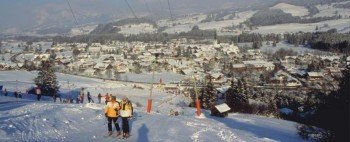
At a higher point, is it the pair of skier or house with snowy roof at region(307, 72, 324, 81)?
the pair of skier

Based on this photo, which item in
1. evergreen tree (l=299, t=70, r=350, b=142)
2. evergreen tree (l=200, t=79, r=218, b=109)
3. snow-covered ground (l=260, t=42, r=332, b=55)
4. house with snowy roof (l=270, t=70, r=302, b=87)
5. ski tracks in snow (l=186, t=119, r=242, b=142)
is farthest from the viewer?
snow-covered ground (l=260, t=42, r=332, b=55)

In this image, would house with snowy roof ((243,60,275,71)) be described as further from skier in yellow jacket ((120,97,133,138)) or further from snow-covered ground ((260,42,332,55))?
skier in yellow jacket ((120,97,133,138))

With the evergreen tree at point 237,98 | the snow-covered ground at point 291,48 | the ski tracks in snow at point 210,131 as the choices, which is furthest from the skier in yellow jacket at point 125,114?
the snow-covered ground at point 291,48

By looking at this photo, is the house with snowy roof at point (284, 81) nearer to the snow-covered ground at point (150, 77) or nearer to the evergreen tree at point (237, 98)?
the snow-covered ground at point (150, 77)

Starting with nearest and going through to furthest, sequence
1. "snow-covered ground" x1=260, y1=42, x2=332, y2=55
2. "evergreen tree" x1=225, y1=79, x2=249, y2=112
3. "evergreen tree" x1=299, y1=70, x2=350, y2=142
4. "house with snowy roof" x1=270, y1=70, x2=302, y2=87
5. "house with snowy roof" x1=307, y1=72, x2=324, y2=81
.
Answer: "evergreen tree" x1=299, y1=70, x2=350, y2=142
"evergreen tree" x1=225, y1=79, x2=249, y2=112
"house with snowy roof" x1=270, y1=70, x2=302, y2=87
"house with snowy roof" x1=307, y1=72, x2=324, y2=81
"snow-covered ground" x1=260, y1=42, x2=332, y2=55

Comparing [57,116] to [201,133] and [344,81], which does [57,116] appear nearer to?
[201,133]

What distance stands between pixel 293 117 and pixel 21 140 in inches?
1026

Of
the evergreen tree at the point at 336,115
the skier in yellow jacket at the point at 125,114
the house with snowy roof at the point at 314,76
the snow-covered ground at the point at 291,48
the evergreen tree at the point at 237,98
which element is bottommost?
the house with snowy roof at the point at 314,76

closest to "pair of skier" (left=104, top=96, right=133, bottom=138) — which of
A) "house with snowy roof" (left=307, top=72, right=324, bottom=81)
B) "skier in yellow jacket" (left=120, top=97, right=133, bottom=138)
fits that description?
"skier in yellow jacket" (left=120, top=97, right=133, bottom=138)

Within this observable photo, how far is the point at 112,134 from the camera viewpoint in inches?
593

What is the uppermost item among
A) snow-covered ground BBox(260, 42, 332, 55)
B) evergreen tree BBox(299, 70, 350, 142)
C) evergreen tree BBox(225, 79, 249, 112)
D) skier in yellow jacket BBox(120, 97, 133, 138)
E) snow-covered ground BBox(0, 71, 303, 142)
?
skier in yellow jacket BBox(120, 97, 133, 138)

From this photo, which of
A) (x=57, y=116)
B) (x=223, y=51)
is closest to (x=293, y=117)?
(x=57, y=116)

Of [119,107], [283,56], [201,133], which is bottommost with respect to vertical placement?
[283,56]

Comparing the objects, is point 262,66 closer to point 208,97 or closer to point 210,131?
point 208,97
